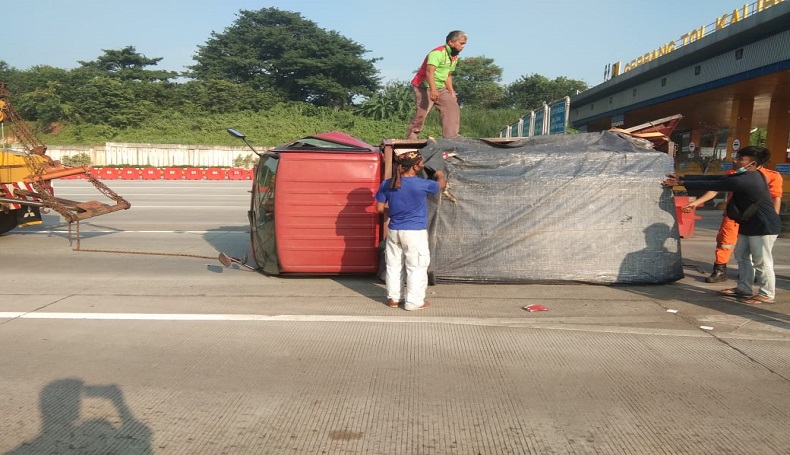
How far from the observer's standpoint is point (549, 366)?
4.58 metres

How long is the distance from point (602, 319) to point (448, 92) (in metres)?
4.63

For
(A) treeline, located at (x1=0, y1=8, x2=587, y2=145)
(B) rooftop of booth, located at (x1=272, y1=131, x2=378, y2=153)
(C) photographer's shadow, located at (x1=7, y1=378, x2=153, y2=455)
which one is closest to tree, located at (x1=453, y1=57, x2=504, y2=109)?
(A) treeline, located at (x1=0, y1=8, x2=587, y2=145)

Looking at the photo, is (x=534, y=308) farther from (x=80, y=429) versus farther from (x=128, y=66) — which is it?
Answer: (x=128, y=66)

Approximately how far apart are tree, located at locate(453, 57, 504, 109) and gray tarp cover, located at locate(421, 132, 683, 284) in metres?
61.4

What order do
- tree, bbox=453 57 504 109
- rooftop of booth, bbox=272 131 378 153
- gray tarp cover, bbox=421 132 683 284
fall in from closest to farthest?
gray tarp cover, bbox=421 132 683 284 < rooftop of booth, bbox=272 131 378 153 < tree, bbox=453 57 504 109

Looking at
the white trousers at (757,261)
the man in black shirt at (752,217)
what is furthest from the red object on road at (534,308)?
the white trousers at (757,261)

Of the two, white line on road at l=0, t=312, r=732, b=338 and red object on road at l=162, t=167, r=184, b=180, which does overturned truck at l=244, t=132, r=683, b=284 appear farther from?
red object on road at l=162, t=167, r=184, b=180

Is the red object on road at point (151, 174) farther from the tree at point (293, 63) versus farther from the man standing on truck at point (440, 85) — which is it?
the man standing on truck at point (440, 85)

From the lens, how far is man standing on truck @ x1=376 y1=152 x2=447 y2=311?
20.1ft

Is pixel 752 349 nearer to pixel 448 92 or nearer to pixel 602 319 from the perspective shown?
pixel 602 319

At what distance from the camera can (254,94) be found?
5850 centimetres

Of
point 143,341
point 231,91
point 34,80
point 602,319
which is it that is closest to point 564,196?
point 602,319

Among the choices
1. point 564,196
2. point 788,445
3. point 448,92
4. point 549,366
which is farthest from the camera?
point 448,92

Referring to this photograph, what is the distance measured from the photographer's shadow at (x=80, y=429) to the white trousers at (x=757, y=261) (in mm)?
6197
